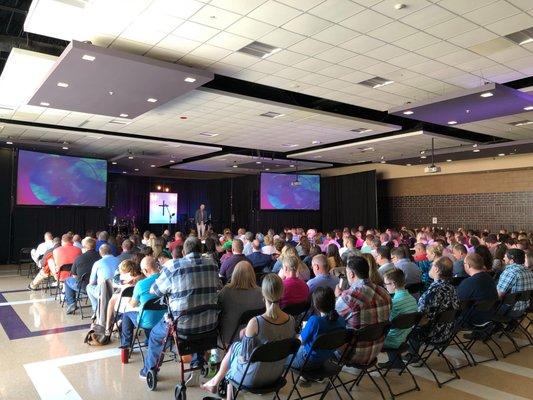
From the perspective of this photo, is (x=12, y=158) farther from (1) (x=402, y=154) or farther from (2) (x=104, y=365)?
(1) (x=402, y=154)

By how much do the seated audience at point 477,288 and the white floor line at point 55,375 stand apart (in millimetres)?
4253

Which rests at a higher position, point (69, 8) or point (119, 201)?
point (69, 8)

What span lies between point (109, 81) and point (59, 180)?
26.8ft

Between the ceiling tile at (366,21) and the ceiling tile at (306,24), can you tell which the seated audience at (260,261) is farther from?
the ceiling tile at (366,21)

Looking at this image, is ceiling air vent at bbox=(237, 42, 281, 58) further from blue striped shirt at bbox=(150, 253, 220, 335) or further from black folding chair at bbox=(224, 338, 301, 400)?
black folding chair at bbox=(224, 338, 301, 400)

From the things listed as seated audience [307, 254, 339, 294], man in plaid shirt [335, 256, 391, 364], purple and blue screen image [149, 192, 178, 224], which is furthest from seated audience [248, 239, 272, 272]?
purple and blue screen image [149, 192, 178, 224]

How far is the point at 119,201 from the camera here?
1880 centimetres

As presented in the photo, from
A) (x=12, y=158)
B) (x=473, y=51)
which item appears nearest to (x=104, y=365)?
(x=473, y=51)

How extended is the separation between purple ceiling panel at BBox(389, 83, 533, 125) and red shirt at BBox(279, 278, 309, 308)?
14.7ft

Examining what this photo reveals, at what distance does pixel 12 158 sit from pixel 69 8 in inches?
428

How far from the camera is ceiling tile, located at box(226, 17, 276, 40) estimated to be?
4953 mm

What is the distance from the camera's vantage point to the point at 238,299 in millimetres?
3867

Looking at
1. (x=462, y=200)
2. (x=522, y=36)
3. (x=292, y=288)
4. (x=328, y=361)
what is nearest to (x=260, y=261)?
(x=292, y=288)

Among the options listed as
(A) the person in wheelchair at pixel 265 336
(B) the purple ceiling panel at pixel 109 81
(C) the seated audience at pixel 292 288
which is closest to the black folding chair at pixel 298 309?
(C) the seated audience at pixel 292 288
